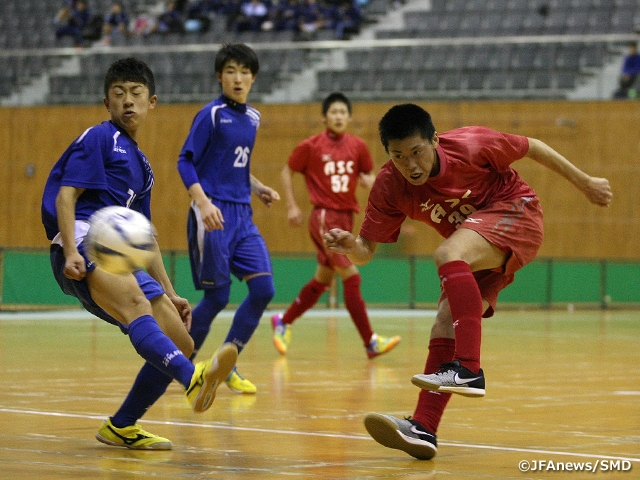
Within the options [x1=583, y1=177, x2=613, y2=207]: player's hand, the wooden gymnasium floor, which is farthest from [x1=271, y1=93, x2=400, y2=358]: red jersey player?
[x1=583, y1=177, x2=613, y2=207]: player's hand

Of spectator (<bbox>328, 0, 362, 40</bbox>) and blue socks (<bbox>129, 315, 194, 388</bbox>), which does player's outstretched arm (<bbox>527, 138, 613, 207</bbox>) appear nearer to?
blue socks (<bbox>129, 315, 194, 388</bbox>)

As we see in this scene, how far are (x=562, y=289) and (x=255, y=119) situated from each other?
11.3m

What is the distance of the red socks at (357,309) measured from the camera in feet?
34.8

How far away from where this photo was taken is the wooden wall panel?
2094 centimetres

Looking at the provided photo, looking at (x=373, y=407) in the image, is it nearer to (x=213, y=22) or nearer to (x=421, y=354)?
(x=421, y=354)

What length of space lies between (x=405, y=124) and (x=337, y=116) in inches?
237

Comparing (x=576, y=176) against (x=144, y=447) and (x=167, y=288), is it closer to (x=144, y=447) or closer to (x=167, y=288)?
(x=167, y=288)

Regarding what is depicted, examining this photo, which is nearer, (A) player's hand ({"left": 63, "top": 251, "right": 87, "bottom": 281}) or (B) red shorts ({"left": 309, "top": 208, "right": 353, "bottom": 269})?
(A) player's hand ({"left": 63, "top": 251, "right": 87, "bottom": 281})

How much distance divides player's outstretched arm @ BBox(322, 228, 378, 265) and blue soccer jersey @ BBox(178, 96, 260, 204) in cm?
271

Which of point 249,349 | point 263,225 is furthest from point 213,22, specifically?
point 249,349

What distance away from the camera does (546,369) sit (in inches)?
369

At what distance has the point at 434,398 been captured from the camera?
5277mm

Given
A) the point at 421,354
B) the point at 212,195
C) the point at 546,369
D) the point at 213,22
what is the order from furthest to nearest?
1. the point at 213,22
2. the point at 421,354
3. the point at 546,369
4. the point at 212,195

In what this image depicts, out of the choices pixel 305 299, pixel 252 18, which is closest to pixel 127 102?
pixel 305 299
